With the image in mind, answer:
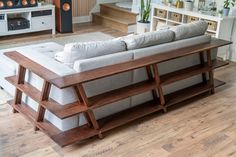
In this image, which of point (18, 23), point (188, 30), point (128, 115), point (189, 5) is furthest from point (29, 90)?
point (189, 5)

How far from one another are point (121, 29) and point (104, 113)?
3.66 meters

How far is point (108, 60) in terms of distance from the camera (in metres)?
2.87

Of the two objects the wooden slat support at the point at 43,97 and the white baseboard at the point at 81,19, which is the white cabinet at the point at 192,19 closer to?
the white baseboard at the point at 81,19

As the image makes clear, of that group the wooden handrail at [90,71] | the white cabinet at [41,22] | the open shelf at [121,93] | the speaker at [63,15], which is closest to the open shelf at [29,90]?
the wooden handrail at [90,71]

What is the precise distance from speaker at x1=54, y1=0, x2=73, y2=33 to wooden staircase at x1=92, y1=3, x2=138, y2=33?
0.94 m

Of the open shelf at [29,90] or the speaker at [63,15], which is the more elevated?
the speaker at [63,15]

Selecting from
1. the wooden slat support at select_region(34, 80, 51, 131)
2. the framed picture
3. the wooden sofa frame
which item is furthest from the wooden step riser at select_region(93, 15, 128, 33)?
the wooden slat support at select_region(34, 80, 51, 131)

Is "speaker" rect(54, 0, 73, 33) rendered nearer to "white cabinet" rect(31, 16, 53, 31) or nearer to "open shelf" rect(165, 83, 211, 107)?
"white cabinet" rect(31, 16, 53, 31)

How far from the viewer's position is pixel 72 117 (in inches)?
108

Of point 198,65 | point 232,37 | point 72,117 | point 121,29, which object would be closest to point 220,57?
point 232,37

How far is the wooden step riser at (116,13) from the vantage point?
6.50 metres

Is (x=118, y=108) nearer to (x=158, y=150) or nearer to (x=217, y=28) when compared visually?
(x=158, y=150)

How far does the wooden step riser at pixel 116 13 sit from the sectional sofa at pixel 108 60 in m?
2.89

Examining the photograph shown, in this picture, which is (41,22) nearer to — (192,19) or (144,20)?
(144,20)
